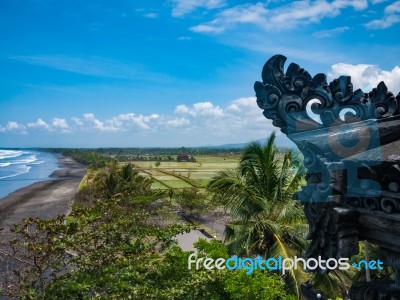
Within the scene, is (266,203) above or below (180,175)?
above

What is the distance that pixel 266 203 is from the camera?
36.2ft

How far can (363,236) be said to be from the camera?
2.89 m

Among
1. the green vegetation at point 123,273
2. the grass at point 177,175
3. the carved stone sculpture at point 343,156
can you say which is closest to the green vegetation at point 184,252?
the green vegetation at point 123,273

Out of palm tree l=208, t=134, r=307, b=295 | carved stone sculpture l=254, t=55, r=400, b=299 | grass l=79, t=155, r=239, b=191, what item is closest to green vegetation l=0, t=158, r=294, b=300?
palm tree l=208, t=134, r=307, b=295

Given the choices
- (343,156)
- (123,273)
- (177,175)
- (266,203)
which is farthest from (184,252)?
(177,175)

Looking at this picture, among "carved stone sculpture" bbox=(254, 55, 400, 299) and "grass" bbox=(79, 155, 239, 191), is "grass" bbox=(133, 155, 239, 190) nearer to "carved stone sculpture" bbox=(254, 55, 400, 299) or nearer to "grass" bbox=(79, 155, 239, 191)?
"grass" bbox=(79, 155, 239, 191)

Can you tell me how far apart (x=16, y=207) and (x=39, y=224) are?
4089 cm

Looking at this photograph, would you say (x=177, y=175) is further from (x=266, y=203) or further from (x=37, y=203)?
(x=266, y=203)

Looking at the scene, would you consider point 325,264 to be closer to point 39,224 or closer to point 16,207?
point 39,224

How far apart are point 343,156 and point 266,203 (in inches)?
332

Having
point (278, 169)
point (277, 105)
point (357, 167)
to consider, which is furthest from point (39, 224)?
point (357, 167)

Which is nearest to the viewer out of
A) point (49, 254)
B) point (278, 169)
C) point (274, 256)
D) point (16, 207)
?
point (49, 254)

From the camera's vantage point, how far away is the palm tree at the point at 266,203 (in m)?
10.9

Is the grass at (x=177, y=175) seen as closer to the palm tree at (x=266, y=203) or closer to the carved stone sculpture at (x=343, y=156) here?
the palm tree at (x=266, y=203)
